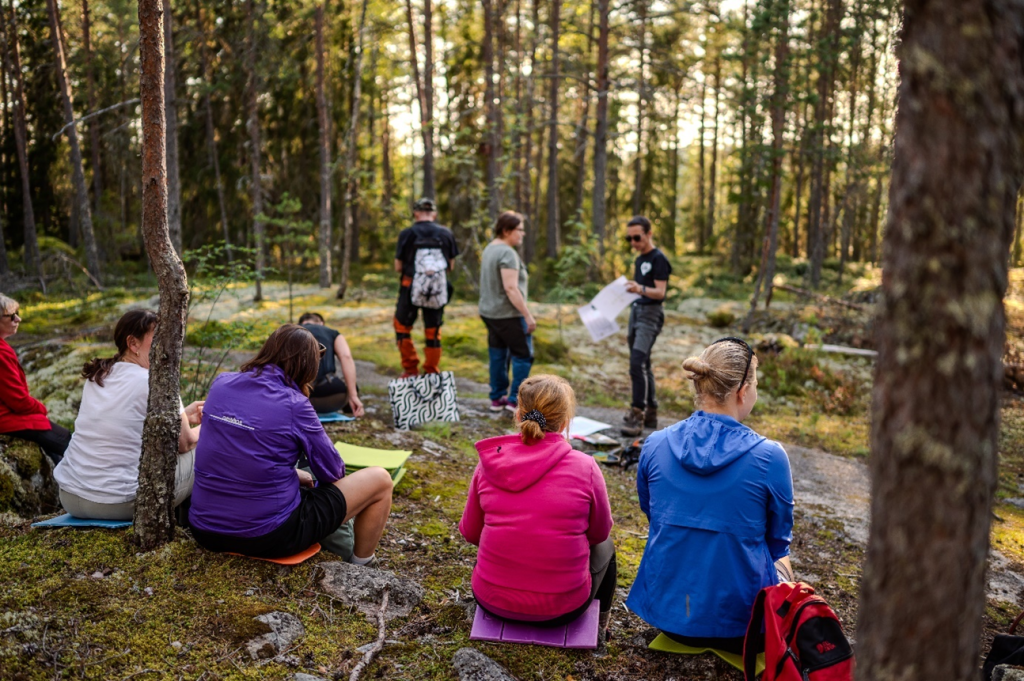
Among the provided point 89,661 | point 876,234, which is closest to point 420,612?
point 89,661

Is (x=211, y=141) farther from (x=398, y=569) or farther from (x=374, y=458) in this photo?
(x=398, y=569)

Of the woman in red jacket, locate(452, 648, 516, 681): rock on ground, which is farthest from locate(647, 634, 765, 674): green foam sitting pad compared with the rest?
the woman in red jacket

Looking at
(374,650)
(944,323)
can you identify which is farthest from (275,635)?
(944,323)

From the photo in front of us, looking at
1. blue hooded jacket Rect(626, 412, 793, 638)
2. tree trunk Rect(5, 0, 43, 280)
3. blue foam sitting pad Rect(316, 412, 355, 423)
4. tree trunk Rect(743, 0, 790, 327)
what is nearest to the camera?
blue hooded jacket Rect(626, 412, 793, 638)

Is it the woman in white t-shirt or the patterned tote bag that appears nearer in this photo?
the woman in white t-shirt

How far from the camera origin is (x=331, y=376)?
21.8 ft

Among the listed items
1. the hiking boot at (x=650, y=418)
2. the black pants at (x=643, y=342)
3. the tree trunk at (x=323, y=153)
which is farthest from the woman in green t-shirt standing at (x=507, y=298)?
the tree trunk at (x=323, y=153)

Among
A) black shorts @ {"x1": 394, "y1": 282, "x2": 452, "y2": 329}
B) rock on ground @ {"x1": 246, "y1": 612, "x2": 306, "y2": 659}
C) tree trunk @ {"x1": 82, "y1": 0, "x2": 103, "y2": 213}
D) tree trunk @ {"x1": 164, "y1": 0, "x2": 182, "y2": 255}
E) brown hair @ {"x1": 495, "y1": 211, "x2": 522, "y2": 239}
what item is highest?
tree trunk @ {"x1": 82, "y1": 0, "x2": 103, "y2": 213}

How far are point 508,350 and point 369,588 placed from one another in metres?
4.15

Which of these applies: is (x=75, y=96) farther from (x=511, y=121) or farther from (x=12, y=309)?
→ (x=12, y=309)

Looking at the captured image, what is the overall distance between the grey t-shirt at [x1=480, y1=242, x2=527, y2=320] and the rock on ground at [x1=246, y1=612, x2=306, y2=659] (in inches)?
167

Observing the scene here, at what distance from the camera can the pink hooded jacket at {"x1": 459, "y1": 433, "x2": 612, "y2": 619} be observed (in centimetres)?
298

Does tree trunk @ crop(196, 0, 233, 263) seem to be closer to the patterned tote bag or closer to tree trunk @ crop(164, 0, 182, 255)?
tree trunk @ crop(164, 0, 182, 255)

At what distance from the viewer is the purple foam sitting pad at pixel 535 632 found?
3.10 m
